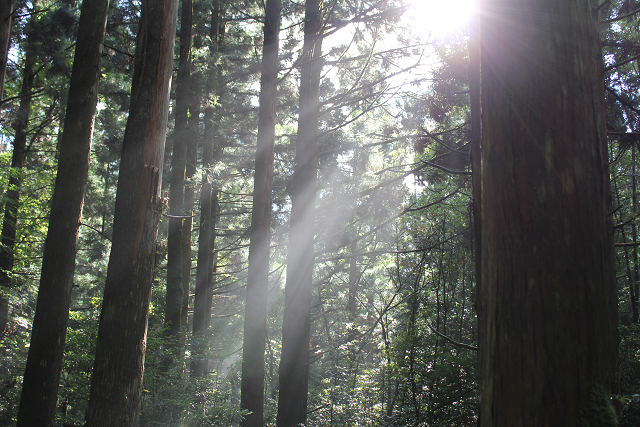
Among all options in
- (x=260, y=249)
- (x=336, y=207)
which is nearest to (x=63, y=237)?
(x=260, y=249)

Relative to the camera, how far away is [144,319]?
4109mm

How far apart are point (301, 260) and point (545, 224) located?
6.23 meters

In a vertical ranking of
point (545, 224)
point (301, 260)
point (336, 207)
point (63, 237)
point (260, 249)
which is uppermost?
point (336, 207)

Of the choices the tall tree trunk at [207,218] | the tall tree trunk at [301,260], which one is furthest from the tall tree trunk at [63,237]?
the tall tree trunk at [207,218]

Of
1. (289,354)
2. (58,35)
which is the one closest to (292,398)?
(289,354)

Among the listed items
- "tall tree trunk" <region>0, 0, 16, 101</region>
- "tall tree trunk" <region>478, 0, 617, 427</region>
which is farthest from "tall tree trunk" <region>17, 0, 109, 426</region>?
"tall tree trunk" <region>478, 0, 617, 427</region>

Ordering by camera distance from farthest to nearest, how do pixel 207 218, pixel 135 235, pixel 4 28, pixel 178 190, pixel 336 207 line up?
pixel 207 218, pixel 178 190, pixel 336 207, pixel 4 28, pixel 135 235

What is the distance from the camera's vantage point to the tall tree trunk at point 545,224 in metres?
1.29

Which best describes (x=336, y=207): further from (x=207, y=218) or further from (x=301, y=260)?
(x=207, y=218)

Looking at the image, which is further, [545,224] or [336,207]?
[336,207]

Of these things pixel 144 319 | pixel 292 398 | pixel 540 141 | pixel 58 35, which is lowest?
pixel 292 398

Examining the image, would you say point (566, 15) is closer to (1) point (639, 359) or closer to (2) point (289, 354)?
(1) point (639, 359)

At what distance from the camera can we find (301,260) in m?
7.40

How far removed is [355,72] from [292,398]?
8.08 metres
